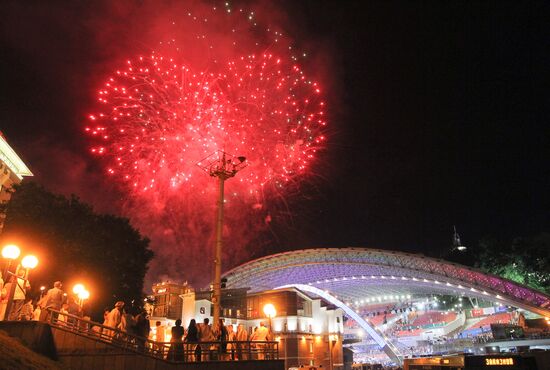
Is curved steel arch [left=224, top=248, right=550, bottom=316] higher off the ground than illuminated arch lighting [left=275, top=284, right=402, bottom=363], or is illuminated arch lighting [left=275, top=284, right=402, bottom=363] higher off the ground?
curved steel arch [left=224, top=248, right=550, bottom=316]

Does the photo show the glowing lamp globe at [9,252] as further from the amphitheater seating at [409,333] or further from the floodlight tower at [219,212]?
the amphitheater seating at [409,333]

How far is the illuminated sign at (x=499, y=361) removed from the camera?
393 inches

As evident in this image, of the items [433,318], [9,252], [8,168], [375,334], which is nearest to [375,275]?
[375,334]

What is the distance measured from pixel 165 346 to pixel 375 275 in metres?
49.9

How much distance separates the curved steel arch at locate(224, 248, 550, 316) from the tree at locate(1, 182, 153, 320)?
33.6m

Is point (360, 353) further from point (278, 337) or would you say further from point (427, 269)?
point (278, 337)

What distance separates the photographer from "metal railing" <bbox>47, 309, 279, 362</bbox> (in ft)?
39.4

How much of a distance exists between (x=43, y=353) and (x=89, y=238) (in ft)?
50.4

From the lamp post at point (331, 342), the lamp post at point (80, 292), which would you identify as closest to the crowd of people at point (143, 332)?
the lamp post at point (80, 292)

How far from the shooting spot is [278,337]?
3216 cm

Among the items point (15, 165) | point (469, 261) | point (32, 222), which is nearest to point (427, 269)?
point (469, 261)

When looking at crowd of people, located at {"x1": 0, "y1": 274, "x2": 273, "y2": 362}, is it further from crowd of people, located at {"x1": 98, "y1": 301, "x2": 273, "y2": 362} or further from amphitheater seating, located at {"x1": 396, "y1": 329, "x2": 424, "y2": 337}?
amphitheater seating, located at {"x1": 396, "y1": 329, "x2": 424, "y2": 337}

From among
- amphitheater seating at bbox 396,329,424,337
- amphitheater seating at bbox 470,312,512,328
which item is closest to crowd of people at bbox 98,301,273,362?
amphitheater seating at bbox 470,312,512,328

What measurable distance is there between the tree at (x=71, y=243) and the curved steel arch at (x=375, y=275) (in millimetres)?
33588
